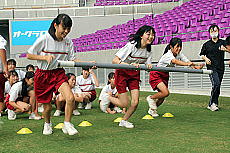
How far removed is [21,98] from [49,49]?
3158mm

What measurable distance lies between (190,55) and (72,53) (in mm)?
10732

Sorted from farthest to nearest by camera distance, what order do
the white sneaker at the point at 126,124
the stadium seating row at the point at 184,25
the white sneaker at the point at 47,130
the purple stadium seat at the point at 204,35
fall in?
the stadium seating row at the point at 184,25
the purple stadium seat at the point at 204,35
the white sneaker at the point at 126,124
the white sneaker at the point at 47,130

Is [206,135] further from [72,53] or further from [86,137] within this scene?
[72,53]

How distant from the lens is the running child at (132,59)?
20.4 ft

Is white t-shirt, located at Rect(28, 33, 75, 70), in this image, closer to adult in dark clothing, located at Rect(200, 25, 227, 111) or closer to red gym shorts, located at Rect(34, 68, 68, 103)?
red gym shorts, located at Rect(34, 68, 68, 103)

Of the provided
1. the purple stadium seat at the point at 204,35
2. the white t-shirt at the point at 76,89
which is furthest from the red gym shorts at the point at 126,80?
the purple stadium seat at the point at 204,35

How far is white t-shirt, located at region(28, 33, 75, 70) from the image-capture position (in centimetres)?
527

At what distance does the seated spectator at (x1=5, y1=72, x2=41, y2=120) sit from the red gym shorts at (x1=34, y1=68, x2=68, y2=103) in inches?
85.7

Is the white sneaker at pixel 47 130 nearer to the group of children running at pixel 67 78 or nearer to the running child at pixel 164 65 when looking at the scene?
the group of children running at pixel 67 78

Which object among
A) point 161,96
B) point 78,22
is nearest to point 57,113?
point 161,96

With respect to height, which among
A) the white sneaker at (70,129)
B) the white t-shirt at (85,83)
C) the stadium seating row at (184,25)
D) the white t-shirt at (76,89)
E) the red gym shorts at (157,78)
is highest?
the stadium seating row at (184,25)

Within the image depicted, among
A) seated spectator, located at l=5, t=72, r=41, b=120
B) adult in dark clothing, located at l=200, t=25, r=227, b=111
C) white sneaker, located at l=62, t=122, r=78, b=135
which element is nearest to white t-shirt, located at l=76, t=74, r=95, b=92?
seated spectator, located at l=5, t=72, r=41, b=120

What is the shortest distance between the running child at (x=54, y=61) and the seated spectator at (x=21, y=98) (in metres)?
2.27

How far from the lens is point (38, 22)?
3312 cm
